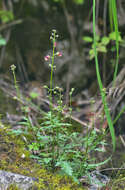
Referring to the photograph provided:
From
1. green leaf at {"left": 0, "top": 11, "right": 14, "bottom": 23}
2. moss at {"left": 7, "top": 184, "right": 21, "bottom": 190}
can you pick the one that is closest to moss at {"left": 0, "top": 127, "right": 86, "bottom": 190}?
moss at {"left": 7, "top": 184, "right": 21, "bottom": 190}

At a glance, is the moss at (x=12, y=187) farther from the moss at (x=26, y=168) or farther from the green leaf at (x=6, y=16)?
the green leaf at (x=6, y=16)

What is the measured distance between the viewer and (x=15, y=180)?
116cm

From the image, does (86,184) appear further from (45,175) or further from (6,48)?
(6,48)

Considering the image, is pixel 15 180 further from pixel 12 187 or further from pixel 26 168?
pixel 26 168

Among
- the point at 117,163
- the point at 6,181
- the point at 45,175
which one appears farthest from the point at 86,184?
the point at 117,163

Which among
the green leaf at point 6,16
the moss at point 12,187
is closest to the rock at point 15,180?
the moss at point 12,187

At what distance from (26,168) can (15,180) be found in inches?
5.9

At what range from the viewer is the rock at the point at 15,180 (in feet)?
3.70

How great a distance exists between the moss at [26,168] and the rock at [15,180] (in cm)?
2

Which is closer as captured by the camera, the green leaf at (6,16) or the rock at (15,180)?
the rock at (15,180)

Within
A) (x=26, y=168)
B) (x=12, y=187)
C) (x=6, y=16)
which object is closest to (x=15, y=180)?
(x=12, y=187)

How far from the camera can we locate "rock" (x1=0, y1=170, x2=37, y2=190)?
113cm

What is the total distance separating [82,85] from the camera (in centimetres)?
383

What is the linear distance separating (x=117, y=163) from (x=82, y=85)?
1998mm
